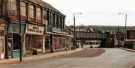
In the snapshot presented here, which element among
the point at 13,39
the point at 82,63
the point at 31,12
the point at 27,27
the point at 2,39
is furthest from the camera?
the point at 31,12

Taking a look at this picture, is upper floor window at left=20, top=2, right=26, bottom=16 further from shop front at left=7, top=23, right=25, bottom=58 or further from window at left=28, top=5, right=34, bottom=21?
window at left=28, top=5, right=34, bottom=21

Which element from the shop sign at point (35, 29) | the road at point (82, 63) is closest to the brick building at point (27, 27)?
the shop sign at point (35, 29)

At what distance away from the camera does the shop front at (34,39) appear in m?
56.8

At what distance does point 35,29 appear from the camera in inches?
2379

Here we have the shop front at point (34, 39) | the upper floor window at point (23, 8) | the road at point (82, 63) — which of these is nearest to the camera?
the road at point (82, 63)

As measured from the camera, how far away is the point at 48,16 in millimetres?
72188

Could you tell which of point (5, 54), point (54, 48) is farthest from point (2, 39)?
point (54, 48)

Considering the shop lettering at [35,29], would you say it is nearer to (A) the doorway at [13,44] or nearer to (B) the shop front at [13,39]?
(B) the shop front at [13,39]

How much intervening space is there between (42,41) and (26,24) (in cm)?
1132

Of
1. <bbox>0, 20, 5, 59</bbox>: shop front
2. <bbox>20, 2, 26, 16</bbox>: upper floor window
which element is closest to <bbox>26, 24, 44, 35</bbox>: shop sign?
<bbox>20, 2, 26, 16</bbox>: upper floor window

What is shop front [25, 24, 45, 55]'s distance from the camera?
56.8 metres

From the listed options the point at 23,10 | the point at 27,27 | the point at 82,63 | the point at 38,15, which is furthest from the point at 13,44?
the point at 82,63

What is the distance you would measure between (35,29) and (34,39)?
5.63ft

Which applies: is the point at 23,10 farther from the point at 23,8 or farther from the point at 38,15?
the point at 38,15
